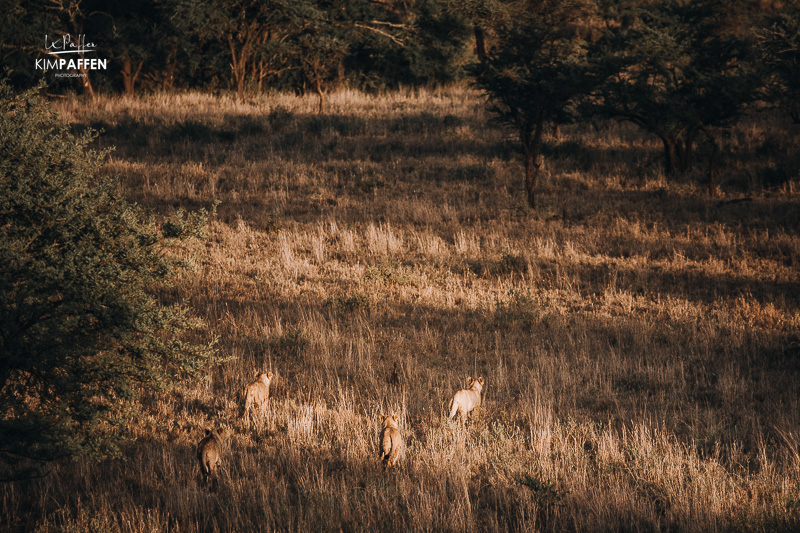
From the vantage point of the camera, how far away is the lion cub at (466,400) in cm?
564

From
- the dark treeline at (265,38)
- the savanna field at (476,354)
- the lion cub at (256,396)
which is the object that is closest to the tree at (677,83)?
the savanna field at (476,354)

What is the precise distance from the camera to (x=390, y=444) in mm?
4797

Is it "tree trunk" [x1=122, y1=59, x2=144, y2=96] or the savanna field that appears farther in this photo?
"tree trunk" [x1=122, y1=59, x2=144, y2=96]

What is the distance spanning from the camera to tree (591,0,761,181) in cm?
1823

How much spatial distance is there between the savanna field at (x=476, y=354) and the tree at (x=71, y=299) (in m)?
0.54

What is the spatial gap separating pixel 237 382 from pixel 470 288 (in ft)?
16.6

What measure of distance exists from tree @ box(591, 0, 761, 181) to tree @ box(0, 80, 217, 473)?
609 inches

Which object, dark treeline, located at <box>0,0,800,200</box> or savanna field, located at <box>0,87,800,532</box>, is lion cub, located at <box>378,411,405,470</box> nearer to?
savanna field, located at <box>0,87,800,532</box>

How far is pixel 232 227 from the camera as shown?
49.3 feet

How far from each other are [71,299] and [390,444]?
292 centimetres
